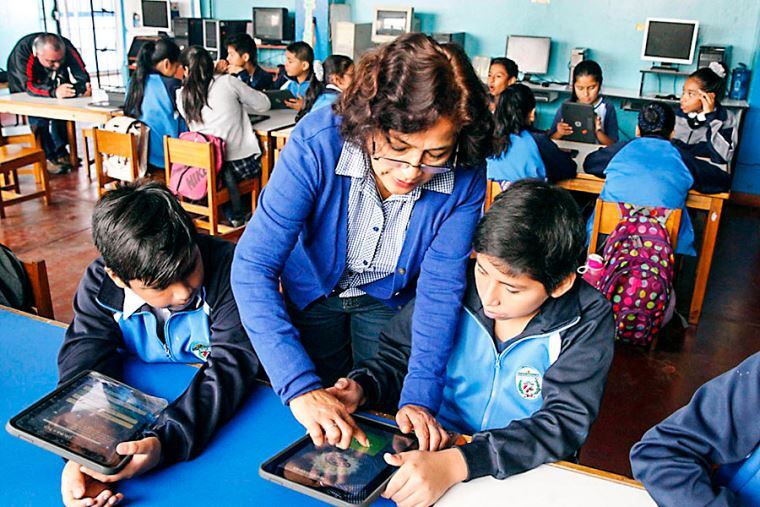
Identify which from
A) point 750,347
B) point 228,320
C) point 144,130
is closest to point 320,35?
point 144,130

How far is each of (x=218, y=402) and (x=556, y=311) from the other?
2.13 feet

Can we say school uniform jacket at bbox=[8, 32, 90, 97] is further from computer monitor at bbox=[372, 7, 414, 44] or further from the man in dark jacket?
computer monitor at bbox=[372, 7, 414, 44]

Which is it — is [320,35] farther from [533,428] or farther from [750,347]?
[533,428]

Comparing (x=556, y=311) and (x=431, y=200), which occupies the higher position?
(x=431, y=200)

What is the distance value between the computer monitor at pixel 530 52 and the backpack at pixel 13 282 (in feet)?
17.8

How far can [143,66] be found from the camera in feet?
14.3

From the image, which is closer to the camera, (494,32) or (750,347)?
(750,347)

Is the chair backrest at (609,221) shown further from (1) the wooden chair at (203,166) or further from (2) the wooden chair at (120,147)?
(2) the wooden chair at (120,147)

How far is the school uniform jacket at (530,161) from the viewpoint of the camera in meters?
3.26

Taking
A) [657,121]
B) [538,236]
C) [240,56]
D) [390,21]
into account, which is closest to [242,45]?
[240,56]

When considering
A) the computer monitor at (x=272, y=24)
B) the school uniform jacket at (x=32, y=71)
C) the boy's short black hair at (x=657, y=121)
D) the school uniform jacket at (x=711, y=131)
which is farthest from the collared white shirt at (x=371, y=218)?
the computer monitor at (x=272, y=24)

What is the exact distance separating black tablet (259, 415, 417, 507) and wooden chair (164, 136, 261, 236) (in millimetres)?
2620

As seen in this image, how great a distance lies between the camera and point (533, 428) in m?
1.22

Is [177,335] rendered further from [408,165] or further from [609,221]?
[609,221]
